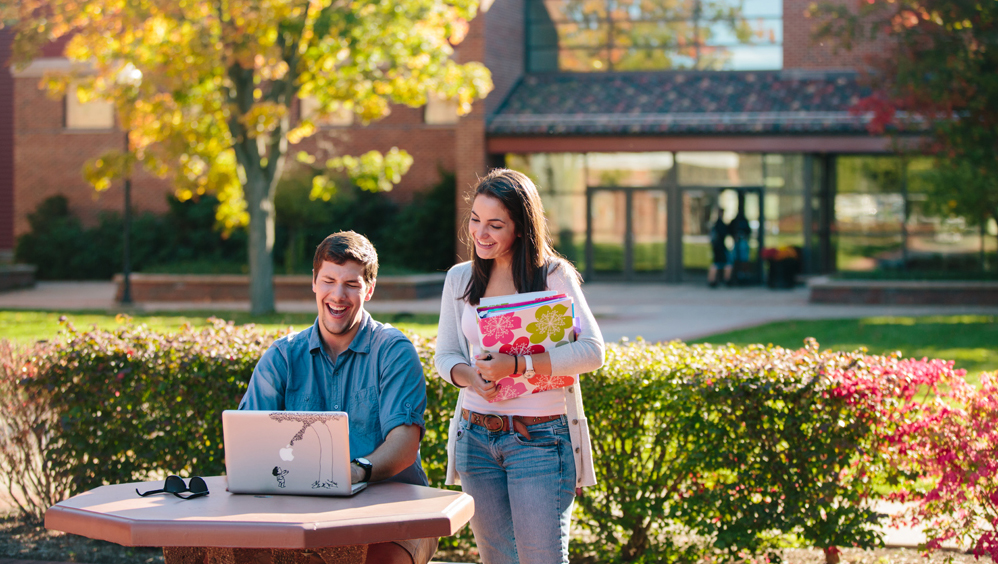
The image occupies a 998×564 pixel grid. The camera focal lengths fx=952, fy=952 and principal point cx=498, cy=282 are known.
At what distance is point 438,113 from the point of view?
23.5 meters

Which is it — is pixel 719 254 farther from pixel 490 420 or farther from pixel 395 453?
pixel 395 453

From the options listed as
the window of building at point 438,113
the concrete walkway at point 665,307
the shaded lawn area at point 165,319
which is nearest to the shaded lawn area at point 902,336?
the concrete walkway at point 665,307

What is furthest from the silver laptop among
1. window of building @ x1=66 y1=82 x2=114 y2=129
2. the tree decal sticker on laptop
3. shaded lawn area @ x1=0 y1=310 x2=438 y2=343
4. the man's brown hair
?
window of building @ x1=66 y1=82 x2=114 y2=129

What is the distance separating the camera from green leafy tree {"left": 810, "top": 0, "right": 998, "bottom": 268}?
12195mm

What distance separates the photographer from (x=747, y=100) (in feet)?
70.0

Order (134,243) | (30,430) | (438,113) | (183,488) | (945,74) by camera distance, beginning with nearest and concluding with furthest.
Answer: (183,488), (30,430), (945,74), (438,113), (134,243)

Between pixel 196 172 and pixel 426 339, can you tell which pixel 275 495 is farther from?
pixel 196 172

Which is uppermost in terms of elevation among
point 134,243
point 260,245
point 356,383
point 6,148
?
point 6,148

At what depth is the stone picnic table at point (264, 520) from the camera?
2.39 metres

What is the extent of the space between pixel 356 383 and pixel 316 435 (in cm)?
53

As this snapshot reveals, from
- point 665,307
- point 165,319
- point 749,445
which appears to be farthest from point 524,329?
point 665,307

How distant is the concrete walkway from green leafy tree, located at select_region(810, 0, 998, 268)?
9.85 feet

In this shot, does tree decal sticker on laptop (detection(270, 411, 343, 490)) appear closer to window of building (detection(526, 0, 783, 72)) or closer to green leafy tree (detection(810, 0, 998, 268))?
green leafy tree (detection(810, 0, 998, 268))

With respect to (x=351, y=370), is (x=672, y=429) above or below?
below
